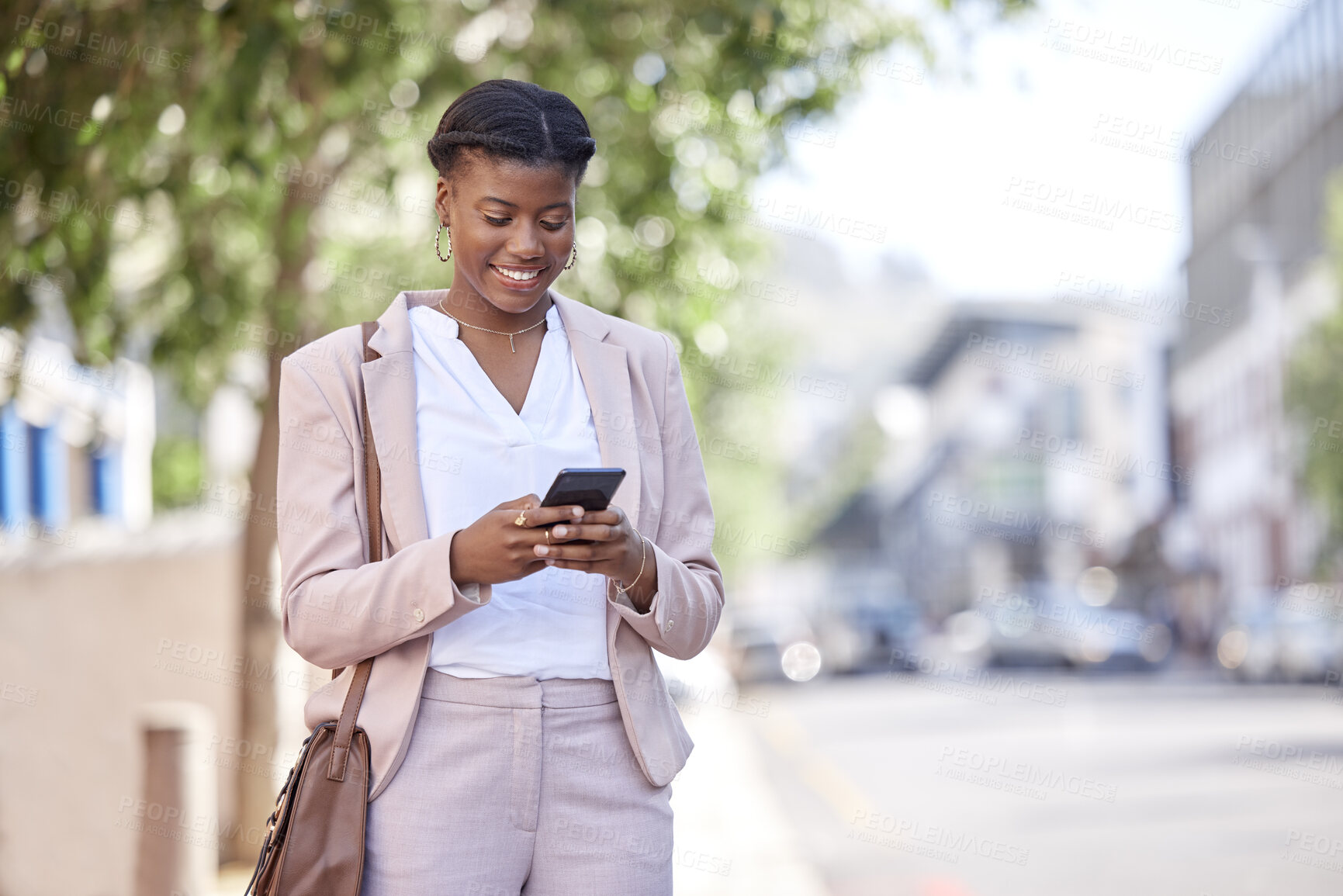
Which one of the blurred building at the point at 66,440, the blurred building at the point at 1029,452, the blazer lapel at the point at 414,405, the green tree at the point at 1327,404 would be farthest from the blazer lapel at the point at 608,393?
the blurred building at the point at 1029,452

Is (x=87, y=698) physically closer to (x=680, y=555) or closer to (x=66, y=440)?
(x=66, y=440)

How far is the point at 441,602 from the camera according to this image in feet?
6.40

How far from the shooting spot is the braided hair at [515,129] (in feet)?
6.99

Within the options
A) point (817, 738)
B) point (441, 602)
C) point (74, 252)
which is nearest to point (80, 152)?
point (74, 252)

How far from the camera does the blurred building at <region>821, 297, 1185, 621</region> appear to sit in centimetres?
5534

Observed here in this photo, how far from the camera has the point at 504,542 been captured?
1.90 m

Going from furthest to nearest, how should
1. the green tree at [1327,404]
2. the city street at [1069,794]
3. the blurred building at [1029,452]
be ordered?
the blurred building at [1029,452]
the green tree at [1327,404]
the city street at [1069,794]

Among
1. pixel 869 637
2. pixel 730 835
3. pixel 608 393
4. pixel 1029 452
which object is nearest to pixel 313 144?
pixel 730 835

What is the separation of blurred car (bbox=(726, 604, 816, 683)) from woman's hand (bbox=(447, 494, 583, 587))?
28.8 meters

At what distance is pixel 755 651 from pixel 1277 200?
2494 cm

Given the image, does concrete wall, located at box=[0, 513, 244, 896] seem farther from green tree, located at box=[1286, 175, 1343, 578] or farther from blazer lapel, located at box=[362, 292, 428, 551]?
green tree, located at box=[1286, 175, 1343, 578]

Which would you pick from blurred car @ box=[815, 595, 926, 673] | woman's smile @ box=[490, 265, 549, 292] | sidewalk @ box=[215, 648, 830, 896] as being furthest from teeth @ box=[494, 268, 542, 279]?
blurred car @ box=[815, 595, 926, 673]

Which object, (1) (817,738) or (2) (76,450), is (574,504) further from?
(1) (817,738)

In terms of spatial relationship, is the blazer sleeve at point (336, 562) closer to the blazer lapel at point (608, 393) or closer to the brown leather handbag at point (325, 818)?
the brown leather handbag at point (325, 818)
